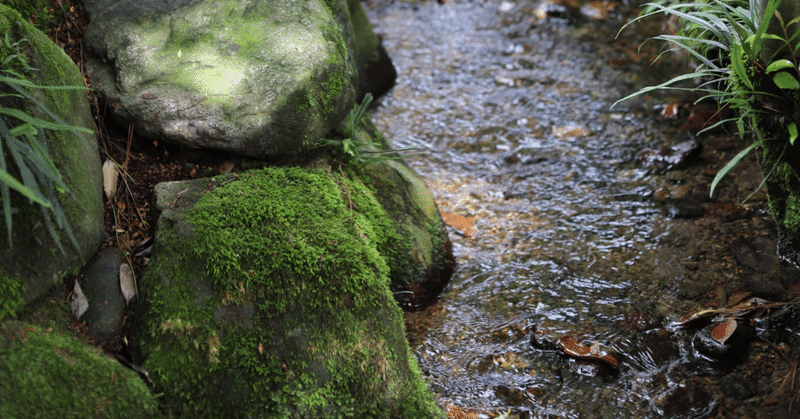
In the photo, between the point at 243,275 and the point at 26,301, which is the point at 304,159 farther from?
the point at 26,301

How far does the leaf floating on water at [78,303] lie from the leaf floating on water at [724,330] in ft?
9.10

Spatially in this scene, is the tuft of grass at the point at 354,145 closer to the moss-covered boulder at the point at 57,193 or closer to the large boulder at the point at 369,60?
the moss-covered boulder at the point at 57,193

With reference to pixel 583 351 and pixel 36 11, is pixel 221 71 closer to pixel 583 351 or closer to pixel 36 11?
pixel 36 11

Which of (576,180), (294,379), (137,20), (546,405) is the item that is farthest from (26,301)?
(576,180)

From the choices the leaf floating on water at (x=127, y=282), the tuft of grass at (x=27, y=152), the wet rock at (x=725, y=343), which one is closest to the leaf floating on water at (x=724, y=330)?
the wet rock at (x=725, y=343)

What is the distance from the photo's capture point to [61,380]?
166 centimetres

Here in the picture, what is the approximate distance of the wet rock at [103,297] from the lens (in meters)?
1.99

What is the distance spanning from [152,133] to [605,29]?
5395mm

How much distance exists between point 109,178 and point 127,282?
52 centimetres

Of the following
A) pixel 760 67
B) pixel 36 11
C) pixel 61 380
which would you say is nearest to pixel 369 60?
pixel 36 11

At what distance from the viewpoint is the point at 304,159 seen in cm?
284

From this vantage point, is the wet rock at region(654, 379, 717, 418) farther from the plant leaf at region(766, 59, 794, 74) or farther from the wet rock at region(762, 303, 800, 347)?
the plant leaf at region(766, 59, 794, 74)

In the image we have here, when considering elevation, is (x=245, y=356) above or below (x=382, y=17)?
above

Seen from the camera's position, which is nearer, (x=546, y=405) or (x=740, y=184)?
(x=546, y=405)
